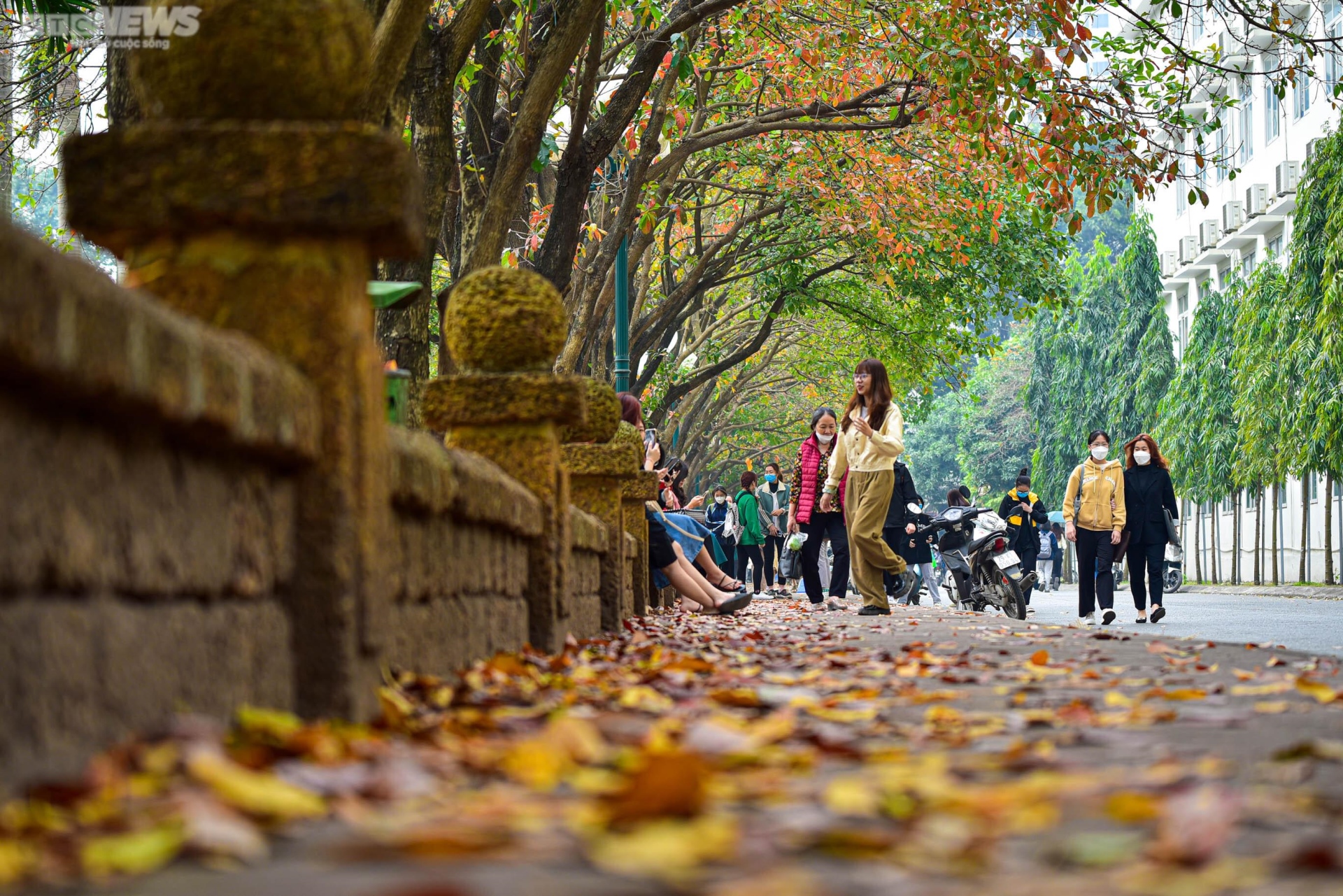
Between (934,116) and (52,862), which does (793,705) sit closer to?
(52,862)

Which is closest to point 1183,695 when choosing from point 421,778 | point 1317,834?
point 1317,834

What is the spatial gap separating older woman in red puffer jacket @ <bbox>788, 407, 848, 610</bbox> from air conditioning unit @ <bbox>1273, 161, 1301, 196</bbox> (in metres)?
25.3

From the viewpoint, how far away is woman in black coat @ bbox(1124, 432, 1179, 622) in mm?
13789

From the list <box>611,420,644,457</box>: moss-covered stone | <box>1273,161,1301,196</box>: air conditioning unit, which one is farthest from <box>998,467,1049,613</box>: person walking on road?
<box>1273,161,1301,196</box>: air conditioning unit

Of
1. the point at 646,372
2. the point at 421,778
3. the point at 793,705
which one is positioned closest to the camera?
the point at 421,778

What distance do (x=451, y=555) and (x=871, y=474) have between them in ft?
27.0

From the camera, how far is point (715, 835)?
2277 millimetres

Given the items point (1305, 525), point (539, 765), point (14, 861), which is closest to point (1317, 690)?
point (539, 765)

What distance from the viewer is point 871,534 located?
12.8m

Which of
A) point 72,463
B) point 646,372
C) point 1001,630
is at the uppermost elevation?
point 646,372

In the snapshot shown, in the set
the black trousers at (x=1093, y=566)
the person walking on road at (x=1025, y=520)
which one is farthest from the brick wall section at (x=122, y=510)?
the person walking on road at (x=1025, y=520)

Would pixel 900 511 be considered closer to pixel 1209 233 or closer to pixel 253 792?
pixel 253 792

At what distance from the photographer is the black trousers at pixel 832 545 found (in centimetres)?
1512

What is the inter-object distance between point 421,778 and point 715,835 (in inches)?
27.4
